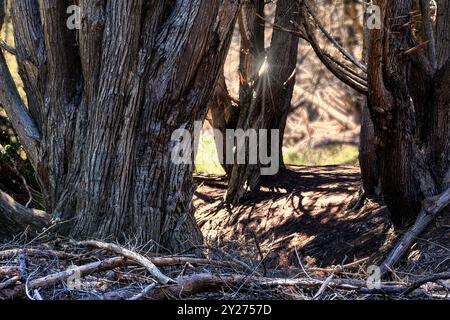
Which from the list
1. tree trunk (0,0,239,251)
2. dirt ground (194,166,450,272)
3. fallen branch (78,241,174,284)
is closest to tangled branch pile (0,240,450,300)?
fallen branch (78,241,174,284)

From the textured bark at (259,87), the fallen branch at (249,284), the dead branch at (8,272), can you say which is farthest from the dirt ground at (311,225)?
the dead branch at (8,272)

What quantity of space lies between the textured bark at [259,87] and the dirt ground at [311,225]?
0.95 feet

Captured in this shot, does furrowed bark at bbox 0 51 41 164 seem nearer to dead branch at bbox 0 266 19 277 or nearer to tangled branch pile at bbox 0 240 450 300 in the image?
tangled branch pile at bbox 0 240 450 300

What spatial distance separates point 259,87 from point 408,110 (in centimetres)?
349

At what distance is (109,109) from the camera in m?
6.81

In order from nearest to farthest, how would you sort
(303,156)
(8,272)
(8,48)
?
(8,272) < (8,48) < (303,156)

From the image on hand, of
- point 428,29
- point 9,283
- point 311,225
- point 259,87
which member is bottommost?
point 311,225

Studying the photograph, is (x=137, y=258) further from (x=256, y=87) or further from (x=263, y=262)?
(x=256, y=87)

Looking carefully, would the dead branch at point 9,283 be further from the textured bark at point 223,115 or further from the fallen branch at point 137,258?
the textured bark at point 223,115

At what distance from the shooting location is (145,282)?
19.0 feet

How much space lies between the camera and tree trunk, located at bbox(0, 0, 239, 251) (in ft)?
22.3

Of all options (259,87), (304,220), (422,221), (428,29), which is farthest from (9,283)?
(259,87)
